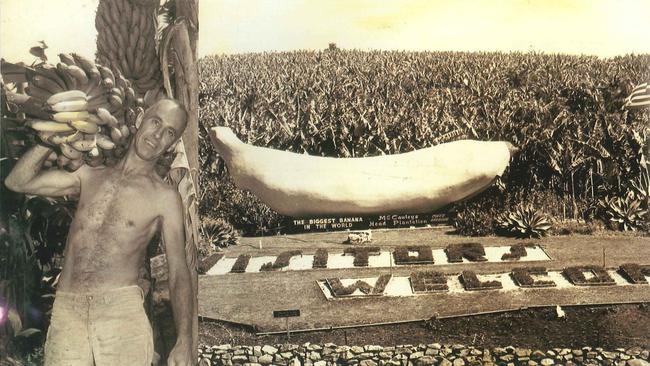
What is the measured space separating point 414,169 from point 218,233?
4.43ft

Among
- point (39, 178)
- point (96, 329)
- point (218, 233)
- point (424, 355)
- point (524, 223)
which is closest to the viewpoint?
point (96, 329)

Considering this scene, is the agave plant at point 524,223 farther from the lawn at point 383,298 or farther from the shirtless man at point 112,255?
the shirtless man at point 112,255

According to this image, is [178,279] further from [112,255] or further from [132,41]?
[132,41]

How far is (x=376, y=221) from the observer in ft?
14.7

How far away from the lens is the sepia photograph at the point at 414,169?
4422 millimetres

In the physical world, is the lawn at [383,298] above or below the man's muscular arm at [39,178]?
below

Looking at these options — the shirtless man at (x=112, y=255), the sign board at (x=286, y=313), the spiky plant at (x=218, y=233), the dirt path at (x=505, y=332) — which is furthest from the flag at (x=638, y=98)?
the shirtless man at (x=112, y=255)

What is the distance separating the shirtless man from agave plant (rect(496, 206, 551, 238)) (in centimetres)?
205

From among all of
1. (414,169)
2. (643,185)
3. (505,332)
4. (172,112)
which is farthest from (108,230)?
(643,185)

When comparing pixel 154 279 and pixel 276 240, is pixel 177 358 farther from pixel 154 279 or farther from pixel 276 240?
pixel 276 240

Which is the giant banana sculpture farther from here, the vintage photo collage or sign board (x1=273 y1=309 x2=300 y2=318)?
sign board (x1=273 y1=309 x2=300 y2=318)

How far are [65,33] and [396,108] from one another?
223 cm

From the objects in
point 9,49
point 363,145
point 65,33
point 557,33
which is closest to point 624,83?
point 557,33

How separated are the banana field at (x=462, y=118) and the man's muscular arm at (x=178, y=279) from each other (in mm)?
325
